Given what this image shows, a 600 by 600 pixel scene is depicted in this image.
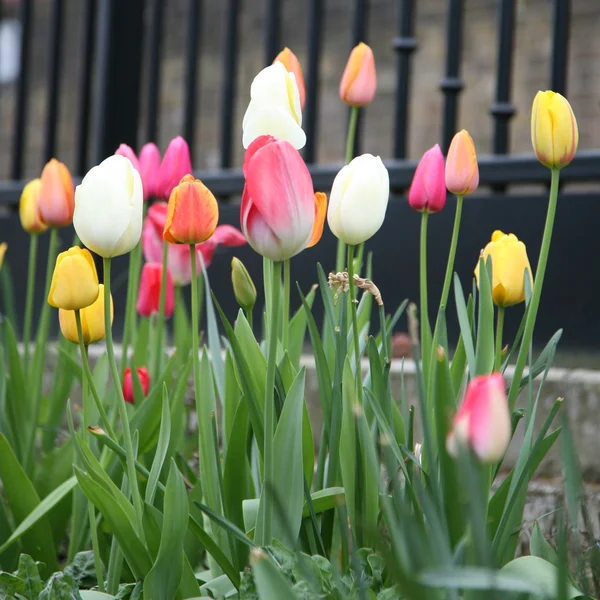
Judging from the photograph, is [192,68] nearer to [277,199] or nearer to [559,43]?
[559,43]

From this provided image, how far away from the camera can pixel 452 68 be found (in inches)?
75.0

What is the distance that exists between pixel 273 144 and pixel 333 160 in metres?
4.69

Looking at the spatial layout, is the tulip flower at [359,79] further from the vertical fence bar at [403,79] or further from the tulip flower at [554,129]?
the vertical fence bar at [403,79]

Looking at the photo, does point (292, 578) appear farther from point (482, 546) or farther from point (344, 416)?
point (482, 546)

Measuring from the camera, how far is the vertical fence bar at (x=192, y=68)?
2266 mm

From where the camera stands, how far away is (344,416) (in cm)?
82

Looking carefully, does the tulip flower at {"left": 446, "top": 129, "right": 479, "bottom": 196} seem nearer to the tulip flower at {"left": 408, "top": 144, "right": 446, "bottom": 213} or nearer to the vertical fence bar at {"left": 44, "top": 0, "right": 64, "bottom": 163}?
the tulip flower at {"left": 408, "top": 144, "right": 446, "bottom": 213}

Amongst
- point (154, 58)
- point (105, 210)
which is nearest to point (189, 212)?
point (105, 210)

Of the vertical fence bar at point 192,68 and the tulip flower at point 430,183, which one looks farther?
the vertical fence bar at point 192,68

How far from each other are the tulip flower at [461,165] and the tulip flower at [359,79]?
0.23 m

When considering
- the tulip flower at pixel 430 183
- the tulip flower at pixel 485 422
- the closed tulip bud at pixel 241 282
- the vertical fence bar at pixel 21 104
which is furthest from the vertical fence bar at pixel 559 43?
the vertical fence bar at pixel 21 104

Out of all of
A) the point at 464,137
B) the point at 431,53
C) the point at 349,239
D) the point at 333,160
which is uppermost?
the point at 431,53

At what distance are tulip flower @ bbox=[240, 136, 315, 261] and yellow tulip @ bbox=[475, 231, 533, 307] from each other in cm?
28

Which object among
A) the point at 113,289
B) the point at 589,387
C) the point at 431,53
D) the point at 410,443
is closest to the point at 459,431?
the point at 410,443
